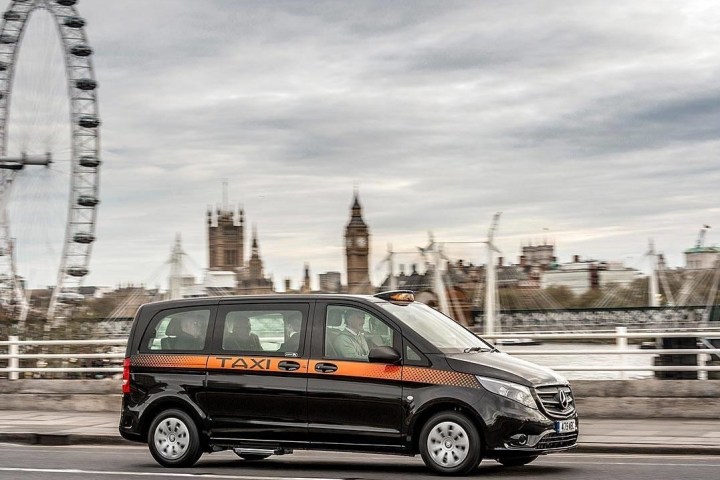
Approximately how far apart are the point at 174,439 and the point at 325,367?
1.97 m

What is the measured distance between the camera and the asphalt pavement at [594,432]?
1328cm

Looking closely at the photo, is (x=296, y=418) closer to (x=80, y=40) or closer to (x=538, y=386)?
(x=538, y=386)

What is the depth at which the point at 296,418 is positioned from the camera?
11648mm

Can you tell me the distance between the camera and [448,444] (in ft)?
35.8

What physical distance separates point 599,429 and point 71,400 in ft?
31.7

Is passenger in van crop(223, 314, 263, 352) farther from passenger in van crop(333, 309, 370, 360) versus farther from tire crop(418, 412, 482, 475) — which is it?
tire crop(418, 412, 482, 475)

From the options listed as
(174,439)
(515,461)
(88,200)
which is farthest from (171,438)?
(88,200)

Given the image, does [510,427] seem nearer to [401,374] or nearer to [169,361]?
[401,374]

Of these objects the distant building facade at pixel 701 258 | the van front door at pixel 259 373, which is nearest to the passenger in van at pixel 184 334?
the van front door at pixel 259 373

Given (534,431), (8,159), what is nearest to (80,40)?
(8,159)

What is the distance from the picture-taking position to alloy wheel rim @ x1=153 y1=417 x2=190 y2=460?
40.1 ft

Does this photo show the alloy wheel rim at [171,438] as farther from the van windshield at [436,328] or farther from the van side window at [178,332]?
the van windshield at [436,328]

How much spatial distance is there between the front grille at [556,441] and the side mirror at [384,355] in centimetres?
156

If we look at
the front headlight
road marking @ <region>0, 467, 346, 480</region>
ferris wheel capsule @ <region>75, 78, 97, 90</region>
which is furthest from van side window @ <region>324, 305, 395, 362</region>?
ferris wheel capsule @ <region>75, 78, 97, 90</region>
